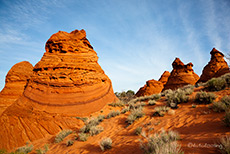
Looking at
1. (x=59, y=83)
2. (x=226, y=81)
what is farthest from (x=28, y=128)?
(x=226, y=81)

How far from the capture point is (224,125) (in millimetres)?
3586

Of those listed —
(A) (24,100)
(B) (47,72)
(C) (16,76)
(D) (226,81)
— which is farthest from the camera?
(C) (16,76)

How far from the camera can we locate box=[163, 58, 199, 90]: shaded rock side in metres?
24.2

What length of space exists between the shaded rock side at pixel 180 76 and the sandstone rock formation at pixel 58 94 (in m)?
17.0

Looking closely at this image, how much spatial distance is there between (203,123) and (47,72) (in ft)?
37.1

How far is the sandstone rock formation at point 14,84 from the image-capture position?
1185cm

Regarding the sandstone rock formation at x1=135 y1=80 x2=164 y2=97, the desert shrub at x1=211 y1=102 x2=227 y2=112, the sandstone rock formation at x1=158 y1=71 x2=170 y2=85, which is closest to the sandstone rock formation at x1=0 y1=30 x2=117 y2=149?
the desert shrub at x1=211 y1=102 x2=227 y2=112

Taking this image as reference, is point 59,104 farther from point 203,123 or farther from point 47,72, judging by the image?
point 203,123

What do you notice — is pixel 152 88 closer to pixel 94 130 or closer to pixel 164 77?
pixel 164 77

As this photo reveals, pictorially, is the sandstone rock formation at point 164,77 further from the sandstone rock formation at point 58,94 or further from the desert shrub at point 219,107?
the desert shrub at point 219,107

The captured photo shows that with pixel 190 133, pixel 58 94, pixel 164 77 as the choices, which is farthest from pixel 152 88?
pixel 190 133

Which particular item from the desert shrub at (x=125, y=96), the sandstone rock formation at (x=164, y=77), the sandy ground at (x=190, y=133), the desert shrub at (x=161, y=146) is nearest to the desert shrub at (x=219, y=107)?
the sandy ground at (x=190, y=133)

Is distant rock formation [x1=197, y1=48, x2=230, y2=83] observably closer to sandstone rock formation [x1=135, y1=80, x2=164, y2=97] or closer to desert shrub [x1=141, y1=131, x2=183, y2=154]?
sandstone rock formation [x1=135, y1=80, x2=164, y2=97]

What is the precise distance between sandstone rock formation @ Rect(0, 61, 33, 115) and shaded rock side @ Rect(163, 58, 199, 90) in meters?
24.3
